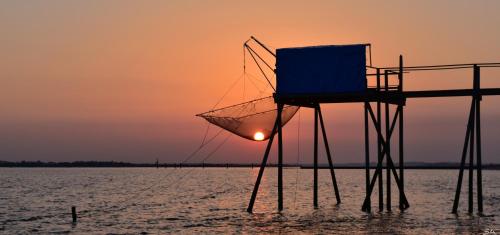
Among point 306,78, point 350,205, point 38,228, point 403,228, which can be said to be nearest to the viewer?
point 403,228

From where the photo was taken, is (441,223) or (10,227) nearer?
(441,223)

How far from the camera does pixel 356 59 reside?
38438mm

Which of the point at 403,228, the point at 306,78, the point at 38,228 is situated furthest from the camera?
the point at 38,228

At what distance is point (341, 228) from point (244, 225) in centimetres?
575

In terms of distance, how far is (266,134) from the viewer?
43531 mm

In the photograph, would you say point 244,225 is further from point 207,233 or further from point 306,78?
point 306,78

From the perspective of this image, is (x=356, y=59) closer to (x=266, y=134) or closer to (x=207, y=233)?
(x=266, y=134)

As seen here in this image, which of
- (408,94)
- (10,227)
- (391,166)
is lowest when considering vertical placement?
(10,227)

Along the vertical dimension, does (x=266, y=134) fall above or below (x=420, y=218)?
above

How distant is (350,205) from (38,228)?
23.6 metres

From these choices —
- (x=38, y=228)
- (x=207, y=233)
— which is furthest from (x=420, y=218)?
(x=38, y=228)

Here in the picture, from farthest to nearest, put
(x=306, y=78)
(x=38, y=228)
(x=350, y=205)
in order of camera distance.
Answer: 1. (x=350, y=205)
2. (x=38, y=228)
3. (x=306, y=78)

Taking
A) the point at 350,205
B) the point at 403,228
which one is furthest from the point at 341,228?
the point at 350,205

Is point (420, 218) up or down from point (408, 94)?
down
